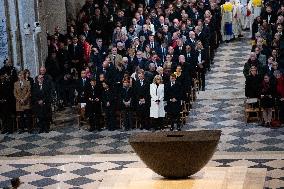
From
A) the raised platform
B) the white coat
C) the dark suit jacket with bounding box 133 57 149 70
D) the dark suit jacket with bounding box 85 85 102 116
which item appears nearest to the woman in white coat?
the white coat

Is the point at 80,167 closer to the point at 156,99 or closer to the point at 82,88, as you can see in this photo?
the point at 156,99

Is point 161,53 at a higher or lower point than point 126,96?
higher

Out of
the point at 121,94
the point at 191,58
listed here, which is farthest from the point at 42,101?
the point at 191,58

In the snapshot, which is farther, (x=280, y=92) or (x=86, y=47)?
(x=86, y=47)

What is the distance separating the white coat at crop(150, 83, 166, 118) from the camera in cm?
1967

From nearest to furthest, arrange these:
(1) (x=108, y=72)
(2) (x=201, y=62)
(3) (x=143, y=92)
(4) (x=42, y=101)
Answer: (3) (x=143, y=92), (4) (x=42, y=101), (1) (x=108, y=72), (2) (x=201, y=62)

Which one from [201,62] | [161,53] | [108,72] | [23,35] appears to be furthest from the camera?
[201,62]

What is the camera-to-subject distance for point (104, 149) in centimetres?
1880

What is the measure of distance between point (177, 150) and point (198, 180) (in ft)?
2.20

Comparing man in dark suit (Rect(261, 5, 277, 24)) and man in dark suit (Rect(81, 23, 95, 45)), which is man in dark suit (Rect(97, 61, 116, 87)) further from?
man in dark suit (Rect(261, 5, 277, 24))

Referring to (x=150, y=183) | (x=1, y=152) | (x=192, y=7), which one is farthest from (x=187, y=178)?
(x=192, y=7)

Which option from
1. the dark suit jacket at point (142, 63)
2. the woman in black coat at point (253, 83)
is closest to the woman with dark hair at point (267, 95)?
the woman in black coat at point (253, 83)

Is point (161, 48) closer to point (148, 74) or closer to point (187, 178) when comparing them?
point (148, 74)

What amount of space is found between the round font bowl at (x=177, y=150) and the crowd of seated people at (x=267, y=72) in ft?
22.6
